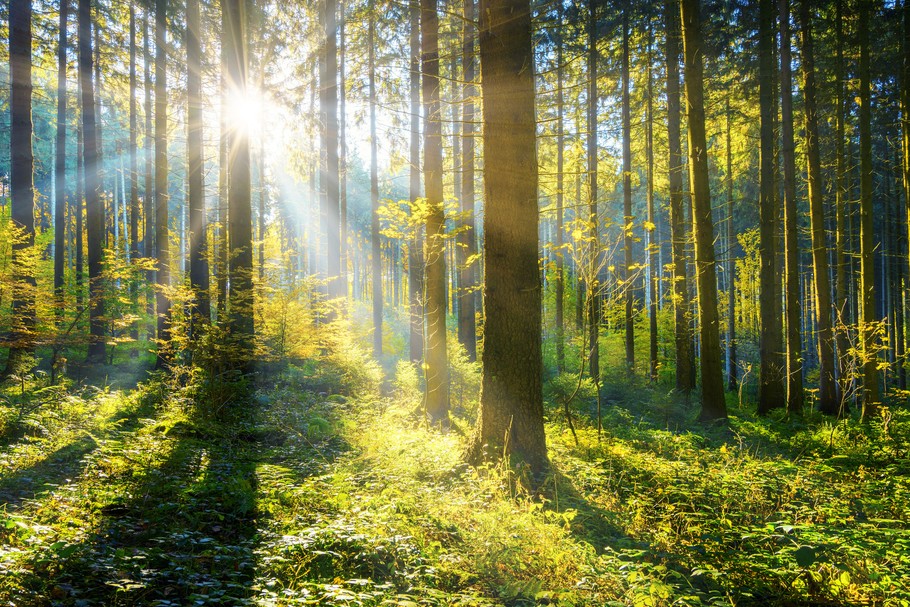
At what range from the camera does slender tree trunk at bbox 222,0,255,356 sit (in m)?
9.35

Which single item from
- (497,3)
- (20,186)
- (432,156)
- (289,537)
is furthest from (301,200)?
(289,537)

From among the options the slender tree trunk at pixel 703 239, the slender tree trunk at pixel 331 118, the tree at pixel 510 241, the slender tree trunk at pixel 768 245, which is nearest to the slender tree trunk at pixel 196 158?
the slender tree trunk at pixel 331 118

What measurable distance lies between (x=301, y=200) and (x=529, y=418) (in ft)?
116

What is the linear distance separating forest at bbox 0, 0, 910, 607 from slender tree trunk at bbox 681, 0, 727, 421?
6 cm

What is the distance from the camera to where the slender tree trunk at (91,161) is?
11953 mm

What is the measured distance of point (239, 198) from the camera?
10188mm

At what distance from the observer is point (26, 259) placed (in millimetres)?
8703

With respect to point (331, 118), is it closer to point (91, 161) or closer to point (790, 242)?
point (91, 161)

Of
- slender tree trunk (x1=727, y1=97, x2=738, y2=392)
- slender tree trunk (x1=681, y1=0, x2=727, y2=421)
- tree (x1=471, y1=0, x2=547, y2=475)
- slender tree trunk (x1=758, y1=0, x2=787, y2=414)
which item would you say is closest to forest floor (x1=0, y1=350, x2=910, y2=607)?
tree (x1=471, y1=0, x2=547, y2=475)

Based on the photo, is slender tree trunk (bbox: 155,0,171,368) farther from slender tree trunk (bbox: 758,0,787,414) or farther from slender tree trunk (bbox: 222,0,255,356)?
slender tree trunk (bbox: 758,0,787,414)

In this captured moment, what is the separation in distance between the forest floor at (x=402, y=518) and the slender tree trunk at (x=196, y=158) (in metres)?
4.71

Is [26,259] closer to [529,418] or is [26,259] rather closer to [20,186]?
[20,186]

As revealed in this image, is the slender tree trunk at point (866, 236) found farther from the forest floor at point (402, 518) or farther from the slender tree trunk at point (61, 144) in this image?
the slender tree trunk at point (61, 144)

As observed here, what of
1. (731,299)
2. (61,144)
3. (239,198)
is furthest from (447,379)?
(731,299)
